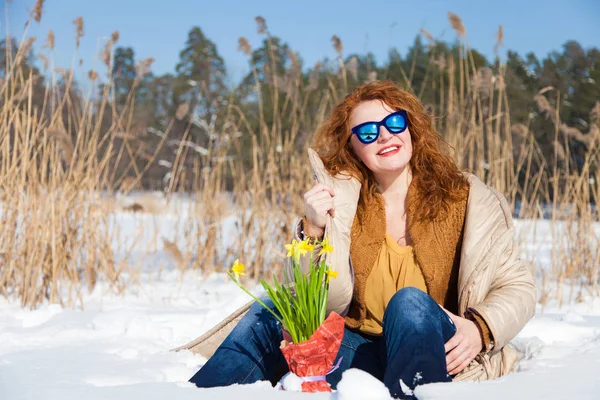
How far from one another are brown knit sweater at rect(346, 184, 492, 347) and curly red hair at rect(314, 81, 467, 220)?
31 millimetres

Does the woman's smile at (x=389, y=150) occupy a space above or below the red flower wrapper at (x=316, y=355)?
above

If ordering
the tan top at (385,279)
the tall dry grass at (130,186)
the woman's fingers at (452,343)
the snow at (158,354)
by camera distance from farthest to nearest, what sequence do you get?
1. the tall dry grass at (130,186)
2. the tan top at (385,279)
3. the woman's fingers at (452,343)
4. the snow at (158,354)

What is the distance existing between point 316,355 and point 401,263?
1.62ft

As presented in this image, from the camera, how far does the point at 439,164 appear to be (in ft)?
6.59

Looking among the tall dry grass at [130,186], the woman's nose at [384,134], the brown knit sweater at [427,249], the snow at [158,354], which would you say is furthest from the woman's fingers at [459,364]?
the tall dry grass at [130,186]

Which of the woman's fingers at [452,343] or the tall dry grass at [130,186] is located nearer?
the woman's fingers at [452,343]

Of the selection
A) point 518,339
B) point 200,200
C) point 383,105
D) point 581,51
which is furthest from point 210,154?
point 581,51

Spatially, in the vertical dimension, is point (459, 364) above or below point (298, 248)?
below

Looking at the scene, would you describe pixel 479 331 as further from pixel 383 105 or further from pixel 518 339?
pixel 383 105

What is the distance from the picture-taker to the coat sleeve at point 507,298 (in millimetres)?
1654

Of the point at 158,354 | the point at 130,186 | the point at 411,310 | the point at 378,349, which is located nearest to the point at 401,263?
the point at 378,349

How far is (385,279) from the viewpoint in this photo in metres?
1.94

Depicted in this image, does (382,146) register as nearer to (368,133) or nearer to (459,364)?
(368,133)

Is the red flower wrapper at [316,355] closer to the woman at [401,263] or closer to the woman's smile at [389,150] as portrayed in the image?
the woman at [401,263]
